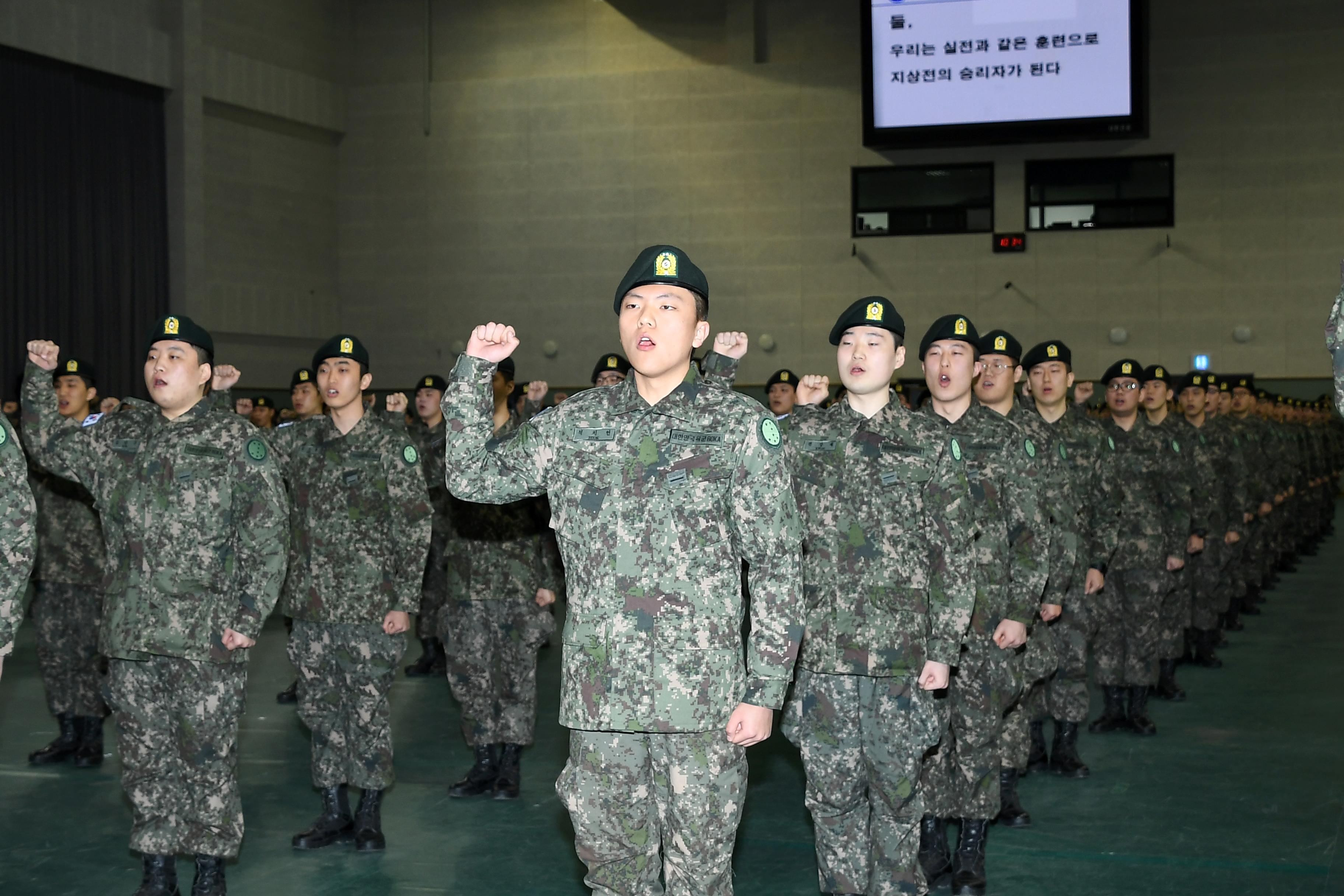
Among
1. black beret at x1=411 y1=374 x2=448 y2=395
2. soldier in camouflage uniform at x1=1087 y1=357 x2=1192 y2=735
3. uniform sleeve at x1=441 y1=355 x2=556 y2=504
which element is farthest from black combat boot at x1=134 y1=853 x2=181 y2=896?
soldier in camouflage uniform at x1=1087 y1=357 x2=1192 y2=735

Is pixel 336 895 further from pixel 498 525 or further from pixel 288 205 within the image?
pixel 288 205

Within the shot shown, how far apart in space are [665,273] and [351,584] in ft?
8.29

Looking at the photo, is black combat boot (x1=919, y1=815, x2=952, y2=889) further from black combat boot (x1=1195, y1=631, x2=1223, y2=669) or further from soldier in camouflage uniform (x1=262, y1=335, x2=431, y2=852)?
black combat boot (x1=1195, y1=631, x2=1223, y2=669)

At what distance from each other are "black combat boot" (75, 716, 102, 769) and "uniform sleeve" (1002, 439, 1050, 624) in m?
4.39

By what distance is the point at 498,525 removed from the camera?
599 centimetres

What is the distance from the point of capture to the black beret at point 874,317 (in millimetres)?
4082

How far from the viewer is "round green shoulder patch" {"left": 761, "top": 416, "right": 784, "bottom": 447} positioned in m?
2.96

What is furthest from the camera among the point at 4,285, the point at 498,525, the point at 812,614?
the point at 4,285

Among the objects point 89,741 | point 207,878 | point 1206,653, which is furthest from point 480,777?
point 1206,653

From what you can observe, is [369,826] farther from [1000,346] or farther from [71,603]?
[1000,346]

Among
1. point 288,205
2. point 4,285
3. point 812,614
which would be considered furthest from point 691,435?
point 288,205

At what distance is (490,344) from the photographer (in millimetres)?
3059

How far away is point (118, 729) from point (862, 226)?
16307 millimetres

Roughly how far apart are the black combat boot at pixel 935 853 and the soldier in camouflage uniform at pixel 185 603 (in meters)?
2.32
